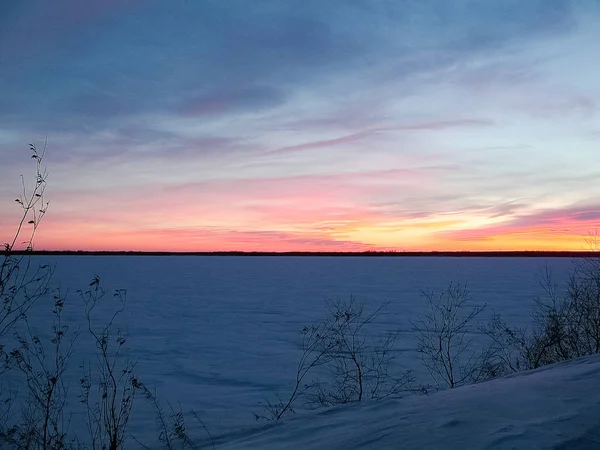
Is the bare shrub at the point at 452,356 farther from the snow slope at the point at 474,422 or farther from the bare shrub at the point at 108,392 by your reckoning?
the bare shrub at the point at 108,392

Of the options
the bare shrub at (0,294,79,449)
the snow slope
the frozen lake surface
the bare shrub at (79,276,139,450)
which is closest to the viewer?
the snow slope

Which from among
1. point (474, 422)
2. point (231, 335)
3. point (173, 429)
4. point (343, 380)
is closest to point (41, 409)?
point (173, 429)

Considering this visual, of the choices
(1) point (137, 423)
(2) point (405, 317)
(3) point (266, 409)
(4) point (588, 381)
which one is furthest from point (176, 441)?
(2) point (405, 317)

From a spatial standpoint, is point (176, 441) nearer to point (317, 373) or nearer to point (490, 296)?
point (317, 373)

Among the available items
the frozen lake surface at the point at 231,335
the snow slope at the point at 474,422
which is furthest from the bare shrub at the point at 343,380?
the snow slope at the point at 474,422

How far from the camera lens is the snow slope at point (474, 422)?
2832 mm

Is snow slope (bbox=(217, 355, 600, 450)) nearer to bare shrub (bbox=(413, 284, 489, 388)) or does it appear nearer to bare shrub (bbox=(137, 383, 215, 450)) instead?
bare shrub (bbox=(137, 383, 215, 450))

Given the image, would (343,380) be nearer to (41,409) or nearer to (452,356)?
(452,356)

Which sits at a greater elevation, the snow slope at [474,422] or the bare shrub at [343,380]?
the snow slope at [474,422]

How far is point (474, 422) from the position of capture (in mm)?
3232

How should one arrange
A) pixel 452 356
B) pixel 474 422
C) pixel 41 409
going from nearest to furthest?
1. pixel 474 422
2. pixel 41 409
3. pixel 452 356

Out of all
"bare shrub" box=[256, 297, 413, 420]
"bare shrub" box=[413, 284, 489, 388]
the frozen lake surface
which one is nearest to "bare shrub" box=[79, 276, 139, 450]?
the frozen lake surface

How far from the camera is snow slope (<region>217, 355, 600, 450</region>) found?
283 centimetres

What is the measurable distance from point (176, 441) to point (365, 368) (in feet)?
16.1
